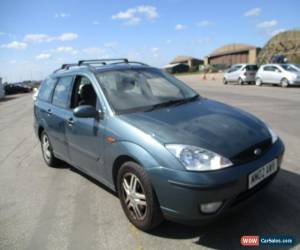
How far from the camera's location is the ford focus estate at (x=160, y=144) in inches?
120

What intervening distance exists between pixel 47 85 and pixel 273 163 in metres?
4.32

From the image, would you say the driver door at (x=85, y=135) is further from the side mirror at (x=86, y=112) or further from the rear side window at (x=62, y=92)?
the rear side window at (x=62, y=92)

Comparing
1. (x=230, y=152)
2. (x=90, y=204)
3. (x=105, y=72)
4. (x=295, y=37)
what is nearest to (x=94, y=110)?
(x=105, y=72)

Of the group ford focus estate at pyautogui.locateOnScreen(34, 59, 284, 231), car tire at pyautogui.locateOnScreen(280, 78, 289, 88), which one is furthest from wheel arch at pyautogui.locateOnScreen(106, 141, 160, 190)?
car tire at pyautogui.locateOnScreen(280, 78, 289, 88)

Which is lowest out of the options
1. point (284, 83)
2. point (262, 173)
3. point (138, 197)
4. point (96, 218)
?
point (284, 83)

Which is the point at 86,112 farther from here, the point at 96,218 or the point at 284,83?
the point at 284,83

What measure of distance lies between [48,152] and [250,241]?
13.5ft

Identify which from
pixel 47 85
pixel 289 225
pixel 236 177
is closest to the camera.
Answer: pixel 236 177

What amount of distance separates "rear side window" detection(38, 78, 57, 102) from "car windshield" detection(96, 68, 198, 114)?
1.73 metres

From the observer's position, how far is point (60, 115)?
5.10 m

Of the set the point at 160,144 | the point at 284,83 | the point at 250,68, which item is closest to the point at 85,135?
the point at 160,144

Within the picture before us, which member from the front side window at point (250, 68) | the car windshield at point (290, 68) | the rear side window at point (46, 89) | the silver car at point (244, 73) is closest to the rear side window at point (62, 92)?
the rear side window at point (46, 89)

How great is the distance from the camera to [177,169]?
303cm

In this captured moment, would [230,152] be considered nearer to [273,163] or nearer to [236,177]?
[236,177]
